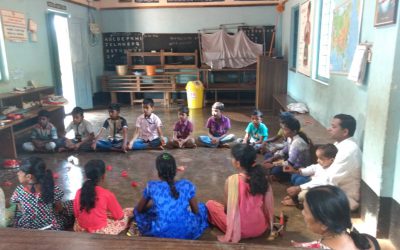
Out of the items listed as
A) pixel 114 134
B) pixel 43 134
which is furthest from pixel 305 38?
pixel 43 134

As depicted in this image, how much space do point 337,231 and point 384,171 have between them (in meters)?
1.31

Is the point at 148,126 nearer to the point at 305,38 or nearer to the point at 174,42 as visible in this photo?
the point at 305,38

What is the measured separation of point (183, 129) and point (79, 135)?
165cm

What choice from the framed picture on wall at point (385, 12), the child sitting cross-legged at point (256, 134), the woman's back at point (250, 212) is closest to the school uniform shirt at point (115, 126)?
the child sitting cross-legged at point (256, 134)

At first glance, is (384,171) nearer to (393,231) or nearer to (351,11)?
(393,231)

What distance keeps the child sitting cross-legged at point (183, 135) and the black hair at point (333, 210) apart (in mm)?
3807

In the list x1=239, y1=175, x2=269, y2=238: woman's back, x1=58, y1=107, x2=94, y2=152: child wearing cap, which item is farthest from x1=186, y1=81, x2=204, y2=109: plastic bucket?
x1=239, y1=175, x2=269, y2=238: woman's back

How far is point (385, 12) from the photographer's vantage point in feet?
7.94

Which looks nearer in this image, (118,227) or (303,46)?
(118,227)

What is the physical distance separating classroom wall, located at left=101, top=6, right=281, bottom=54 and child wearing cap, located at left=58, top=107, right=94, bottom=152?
5213 mm

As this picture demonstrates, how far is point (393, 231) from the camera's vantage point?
240cm

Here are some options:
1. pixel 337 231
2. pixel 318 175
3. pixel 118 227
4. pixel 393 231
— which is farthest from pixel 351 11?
pixel 118 227

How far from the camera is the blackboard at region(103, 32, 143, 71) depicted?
962 cm

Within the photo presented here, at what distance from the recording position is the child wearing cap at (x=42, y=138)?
5.04 m
